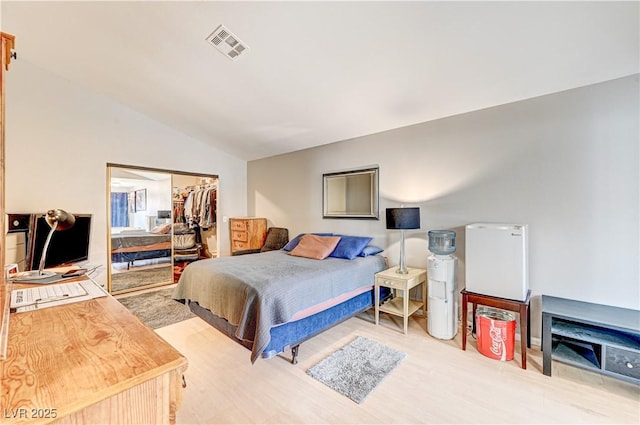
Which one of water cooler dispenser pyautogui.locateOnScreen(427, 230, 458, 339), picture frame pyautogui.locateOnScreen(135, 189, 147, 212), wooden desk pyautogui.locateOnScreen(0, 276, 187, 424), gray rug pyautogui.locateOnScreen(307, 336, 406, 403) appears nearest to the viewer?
wooden desk pyautogui.locateOnScreen(0, 276, 187, 424)

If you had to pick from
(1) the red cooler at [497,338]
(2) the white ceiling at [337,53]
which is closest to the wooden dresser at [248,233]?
(2) the white ceiling at [337,53]

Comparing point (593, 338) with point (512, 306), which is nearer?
point (593, 338)

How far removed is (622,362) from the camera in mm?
1891

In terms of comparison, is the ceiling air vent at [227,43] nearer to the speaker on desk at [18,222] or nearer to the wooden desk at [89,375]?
the wooden desk at [89,375]

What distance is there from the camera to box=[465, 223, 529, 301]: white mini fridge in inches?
91.3

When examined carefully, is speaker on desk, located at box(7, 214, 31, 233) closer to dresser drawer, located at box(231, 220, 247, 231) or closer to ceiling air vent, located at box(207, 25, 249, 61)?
dresser drawer, located at box(231, 220, 247, 231)

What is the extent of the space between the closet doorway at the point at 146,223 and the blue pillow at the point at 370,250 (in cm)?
336

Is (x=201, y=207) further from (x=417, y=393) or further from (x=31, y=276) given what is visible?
(x=417, y=393)

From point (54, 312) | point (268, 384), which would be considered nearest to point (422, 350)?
point (268, 384)

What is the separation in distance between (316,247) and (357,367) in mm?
1624

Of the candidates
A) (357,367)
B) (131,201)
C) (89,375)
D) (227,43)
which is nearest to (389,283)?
(357,367)

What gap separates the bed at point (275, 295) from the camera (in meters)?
2.18

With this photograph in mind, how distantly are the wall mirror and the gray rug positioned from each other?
5.76ft

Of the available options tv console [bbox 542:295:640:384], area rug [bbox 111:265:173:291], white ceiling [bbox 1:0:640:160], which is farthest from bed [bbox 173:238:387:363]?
area rug [bbox 111:265:173:291]
